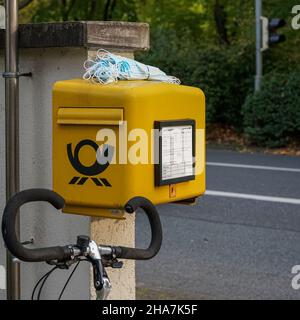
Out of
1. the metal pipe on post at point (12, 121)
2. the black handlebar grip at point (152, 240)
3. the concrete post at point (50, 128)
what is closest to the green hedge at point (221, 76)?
the concrete post at point (50, 128)

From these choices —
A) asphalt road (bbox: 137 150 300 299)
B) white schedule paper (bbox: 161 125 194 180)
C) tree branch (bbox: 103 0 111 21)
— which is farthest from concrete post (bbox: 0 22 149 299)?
tree branch (bbox: 103 0 111 21)

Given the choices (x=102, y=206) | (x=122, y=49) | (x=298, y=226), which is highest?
(x=122, y=49)

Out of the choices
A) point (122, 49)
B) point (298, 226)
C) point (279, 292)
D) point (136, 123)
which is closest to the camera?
point (136, 123)

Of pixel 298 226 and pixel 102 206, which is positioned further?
pixel 298 226

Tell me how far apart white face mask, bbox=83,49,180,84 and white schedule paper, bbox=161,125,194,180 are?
288 millimetres

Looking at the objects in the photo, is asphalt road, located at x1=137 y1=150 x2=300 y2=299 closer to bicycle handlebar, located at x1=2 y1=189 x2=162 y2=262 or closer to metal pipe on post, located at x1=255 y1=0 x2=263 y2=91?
bicycle handlebar, located at x1=2 y1=189 x2=162 y2=262

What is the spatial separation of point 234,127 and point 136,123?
1659 centimetres

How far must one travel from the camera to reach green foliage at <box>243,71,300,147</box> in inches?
674

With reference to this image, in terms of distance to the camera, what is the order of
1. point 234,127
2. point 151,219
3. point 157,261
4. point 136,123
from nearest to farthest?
point 151,219
point 136,123
point 157,261
point 234,127

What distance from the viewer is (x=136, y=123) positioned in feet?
9.08

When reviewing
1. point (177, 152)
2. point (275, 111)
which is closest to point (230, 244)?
point (177, 152)

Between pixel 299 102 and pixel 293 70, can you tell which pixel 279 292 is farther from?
pixel 293 70

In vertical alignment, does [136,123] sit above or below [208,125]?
above

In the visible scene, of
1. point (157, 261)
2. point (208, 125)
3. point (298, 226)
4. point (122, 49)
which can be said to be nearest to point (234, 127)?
point (208, 125)
